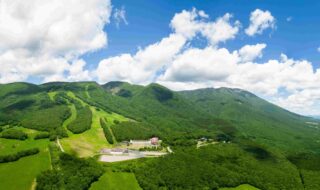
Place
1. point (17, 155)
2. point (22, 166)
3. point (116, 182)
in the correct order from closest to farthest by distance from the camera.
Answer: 1. point (116, 182)
2. point (22, 166)
3. point (17, 155)

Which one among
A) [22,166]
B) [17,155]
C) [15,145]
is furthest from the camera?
[15,145]

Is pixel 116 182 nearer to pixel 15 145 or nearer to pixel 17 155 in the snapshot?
pixel 17 155

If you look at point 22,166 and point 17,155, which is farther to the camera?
point 17,155

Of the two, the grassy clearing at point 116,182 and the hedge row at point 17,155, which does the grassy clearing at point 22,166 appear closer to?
the hedge row at point 17,155

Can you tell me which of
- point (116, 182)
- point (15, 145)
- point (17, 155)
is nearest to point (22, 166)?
point (17, 155)

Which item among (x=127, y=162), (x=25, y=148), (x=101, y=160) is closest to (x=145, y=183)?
(x=127, y=162)

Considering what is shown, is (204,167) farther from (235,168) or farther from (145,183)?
(145,183)

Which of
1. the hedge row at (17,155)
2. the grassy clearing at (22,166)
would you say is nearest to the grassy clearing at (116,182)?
the grassy clearing at (22,166)
